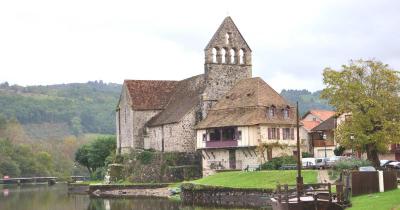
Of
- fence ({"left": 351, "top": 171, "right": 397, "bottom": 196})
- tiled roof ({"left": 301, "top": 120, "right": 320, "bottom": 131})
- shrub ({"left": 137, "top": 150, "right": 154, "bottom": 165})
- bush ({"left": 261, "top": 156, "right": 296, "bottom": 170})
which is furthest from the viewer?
tiled roof ({"left": 301, "top": 120, "right": 320, "bottom": 131})

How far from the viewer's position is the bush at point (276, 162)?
2995 inches

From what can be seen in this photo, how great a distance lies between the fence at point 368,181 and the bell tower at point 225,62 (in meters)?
46.9

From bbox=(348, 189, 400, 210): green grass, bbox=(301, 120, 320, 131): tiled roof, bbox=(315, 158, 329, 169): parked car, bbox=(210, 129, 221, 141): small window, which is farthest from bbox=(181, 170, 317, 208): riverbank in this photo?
bbox=(301, 120, 320, 131): tiled roof

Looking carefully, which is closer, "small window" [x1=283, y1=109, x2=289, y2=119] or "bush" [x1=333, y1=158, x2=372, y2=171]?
"bush" [x1=333, y1=158, x2=372, y2=171]

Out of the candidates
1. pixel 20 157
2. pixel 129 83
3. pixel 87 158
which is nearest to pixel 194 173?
pixel 129 83

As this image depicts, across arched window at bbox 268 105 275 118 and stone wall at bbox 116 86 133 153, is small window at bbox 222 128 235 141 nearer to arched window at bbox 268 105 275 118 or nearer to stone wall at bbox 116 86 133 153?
arched window at bbox 268 105 275 118

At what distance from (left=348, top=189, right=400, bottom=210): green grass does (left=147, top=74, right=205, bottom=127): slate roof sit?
49.6 metres

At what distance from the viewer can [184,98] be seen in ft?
329

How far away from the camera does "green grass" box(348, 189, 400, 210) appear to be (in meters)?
39.8

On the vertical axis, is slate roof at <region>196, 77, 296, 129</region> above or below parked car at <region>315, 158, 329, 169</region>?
above

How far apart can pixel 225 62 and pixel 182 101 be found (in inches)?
336

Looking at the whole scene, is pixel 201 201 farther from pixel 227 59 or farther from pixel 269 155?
pixel 227 59

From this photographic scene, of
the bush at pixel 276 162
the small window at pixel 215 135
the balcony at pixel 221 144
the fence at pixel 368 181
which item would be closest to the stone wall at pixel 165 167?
the balcony at pixel 221 144

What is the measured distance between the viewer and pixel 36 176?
193000 mm
